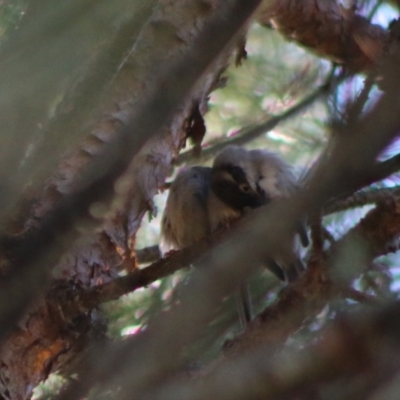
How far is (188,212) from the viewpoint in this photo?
2031 mm

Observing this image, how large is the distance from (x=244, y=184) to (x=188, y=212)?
0.20m

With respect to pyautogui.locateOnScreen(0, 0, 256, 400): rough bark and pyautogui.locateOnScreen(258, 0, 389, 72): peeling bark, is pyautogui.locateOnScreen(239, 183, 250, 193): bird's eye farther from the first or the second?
pyautogui.locateOnScreen(258, 0, 389, 72): peeling bark

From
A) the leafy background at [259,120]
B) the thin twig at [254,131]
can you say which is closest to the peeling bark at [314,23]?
the leafy background at [259,120]

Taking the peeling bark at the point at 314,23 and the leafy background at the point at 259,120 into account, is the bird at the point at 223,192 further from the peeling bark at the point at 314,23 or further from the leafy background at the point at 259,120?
the peeling bark at the point at 314,23

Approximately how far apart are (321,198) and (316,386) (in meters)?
0.12

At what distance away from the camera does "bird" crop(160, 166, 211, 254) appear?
6.64ft

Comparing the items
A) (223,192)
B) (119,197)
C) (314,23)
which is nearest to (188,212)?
(223,192)

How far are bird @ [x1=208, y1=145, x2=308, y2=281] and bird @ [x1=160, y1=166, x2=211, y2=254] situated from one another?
32 millimetres

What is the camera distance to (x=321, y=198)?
463 millimetres

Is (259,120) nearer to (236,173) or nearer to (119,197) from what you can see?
(236,173)

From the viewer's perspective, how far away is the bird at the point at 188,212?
6.64ft

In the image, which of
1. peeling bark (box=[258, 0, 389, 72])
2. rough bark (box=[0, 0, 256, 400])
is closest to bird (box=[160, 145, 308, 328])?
rough bark (box=[0, 0, 256, 400])

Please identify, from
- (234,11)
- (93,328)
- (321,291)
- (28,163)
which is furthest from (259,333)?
(234,11)

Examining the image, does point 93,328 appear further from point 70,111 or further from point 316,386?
point 316,386
